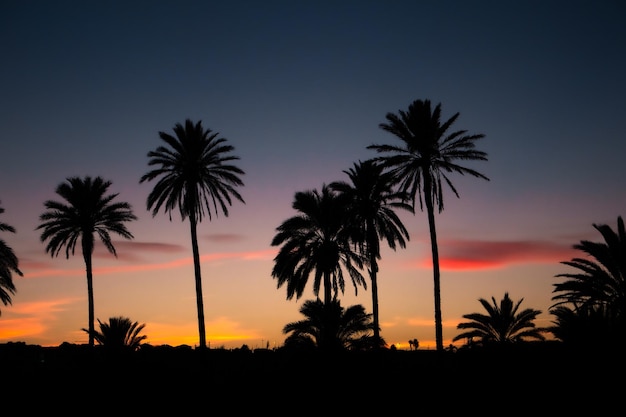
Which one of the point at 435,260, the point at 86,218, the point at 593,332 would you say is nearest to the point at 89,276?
the point at 86,218

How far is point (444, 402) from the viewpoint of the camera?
2767cm

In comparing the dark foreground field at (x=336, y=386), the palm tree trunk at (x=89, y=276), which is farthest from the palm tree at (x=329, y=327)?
the palm tree trunk at (x=89, y=276)

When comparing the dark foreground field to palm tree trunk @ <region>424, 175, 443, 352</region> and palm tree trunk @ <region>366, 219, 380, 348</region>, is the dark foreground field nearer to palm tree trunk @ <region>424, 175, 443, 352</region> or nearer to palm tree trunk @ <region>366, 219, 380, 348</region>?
palm tree trunk @ <region>424, 175, 443, 352</region>

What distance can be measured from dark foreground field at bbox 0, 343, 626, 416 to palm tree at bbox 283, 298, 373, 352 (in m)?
1.39

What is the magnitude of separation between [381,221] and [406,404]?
1746 cm

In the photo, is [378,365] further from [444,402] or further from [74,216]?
[74,216]

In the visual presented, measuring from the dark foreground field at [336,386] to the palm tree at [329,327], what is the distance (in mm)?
1385

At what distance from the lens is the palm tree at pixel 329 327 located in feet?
129

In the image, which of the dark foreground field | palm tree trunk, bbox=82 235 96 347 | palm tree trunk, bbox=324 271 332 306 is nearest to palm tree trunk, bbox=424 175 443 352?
the dark foreground field

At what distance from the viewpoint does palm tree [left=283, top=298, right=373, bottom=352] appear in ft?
129

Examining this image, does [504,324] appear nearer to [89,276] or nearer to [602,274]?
[602,274]

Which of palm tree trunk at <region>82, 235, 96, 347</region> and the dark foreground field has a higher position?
palm tree trunk at <region>82, 235, 96, 347</region>

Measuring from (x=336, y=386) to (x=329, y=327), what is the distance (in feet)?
23.2

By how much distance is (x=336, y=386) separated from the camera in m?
32.4
